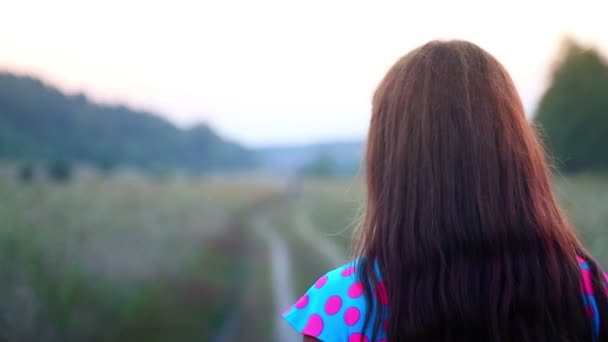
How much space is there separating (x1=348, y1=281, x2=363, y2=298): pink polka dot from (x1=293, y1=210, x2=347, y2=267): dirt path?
932cm

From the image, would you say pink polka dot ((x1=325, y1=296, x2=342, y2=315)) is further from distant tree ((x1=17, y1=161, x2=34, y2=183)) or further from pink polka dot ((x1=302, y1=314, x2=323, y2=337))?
distant tree ((x1=17, y1=161, x2=34, y2=183))

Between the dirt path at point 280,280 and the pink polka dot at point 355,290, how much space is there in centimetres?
572

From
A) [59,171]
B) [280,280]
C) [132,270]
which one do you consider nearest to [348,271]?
[132,270]

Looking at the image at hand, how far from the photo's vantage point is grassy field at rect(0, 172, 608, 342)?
19.5 ft

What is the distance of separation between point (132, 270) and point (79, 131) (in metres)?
12.1

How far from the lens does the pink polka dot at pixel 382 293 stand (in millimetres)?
1634

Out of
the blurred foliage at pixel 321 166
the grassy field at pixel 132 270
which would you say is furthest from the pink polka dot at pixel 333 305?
the blurred foliage at pixel 321 166

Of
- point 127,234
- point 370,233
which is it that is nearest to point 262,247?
point 127,234

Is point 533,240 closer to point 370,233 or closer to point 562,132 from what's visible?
point 370,233

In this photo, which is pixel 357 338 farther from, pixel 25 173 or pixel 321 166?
pixel 321 166

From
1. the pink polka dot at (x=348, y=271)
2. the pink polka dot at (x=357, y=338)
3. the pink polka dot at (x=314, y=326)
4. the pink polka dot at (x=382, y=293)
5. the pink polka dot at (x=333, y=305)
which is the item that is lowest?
the pink polka dot at (x=357, y=338)

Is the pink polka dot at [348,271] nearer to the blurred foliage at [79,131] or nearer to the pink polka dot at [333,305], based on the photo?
the pink polka dot at [333,305]

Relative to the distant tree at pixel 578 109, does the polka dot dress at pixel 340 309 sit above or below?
below

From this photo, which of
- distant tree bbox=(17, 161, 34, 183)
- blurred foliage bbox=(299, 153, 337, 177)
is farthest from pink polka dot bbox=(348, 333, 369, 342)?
blurred foliage bbox=(299, 153, 337, 177)
